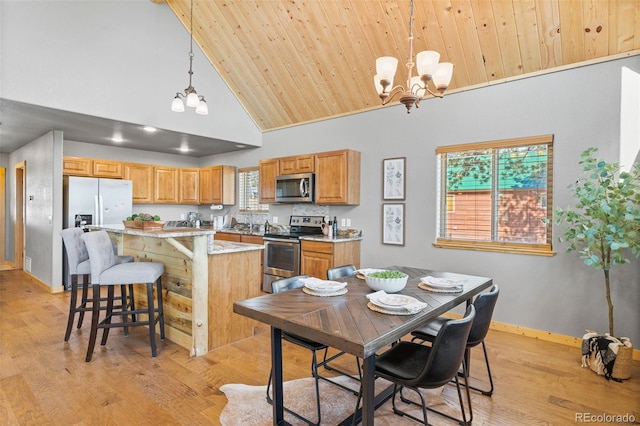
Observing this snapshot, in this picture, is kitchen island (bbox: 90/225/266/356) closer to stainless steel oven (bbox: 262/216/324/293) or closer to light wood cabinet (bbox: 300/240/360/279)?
light wood cabinet (bbox: 300/240/360/279)

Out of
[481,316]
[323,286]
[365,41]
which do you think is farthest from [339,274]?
[365,41]

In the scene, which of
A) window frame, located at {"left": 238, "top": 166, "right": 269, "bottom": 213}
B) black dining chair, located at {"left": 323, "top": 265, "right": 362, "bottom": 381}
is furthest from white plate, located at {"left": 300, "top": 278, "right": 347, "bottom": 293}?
window frame, located at {"left": 238, "top": 166, "right": 269, "bottom": 213}

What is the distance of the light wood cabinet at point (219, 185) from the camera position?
6.64 meters

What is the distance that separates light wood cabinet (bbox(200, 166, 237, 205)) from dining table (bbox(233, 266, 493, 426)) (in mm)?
4829

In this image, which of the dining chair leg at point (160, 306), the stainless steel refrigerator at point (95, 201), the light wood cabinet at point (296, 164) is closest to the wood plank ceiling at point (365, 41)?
the light wood cabinet at point (296, 164)

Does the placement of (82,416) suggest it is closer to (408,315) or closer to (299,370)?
(299,370)

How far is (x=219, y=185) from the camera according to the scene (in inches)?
262

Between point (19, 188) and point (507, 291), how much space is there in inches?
352

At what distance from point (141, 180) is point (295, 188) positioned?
10.6 ft

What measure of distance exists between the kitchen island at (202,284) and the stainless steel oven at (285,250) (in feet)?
4.59

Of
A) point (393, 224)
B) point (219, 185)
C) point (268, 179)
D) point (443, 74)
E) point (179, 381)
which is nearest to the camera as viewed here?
point (443, 74)

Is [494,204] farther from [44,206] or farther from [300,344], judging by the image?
[44,206]

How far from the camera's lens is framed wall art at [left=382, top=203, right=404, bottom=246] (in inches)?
177

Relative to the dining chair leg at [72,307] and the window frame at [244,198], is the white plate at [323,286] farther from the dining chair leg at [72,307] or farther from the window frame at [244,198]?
the window frame at [244,198]
